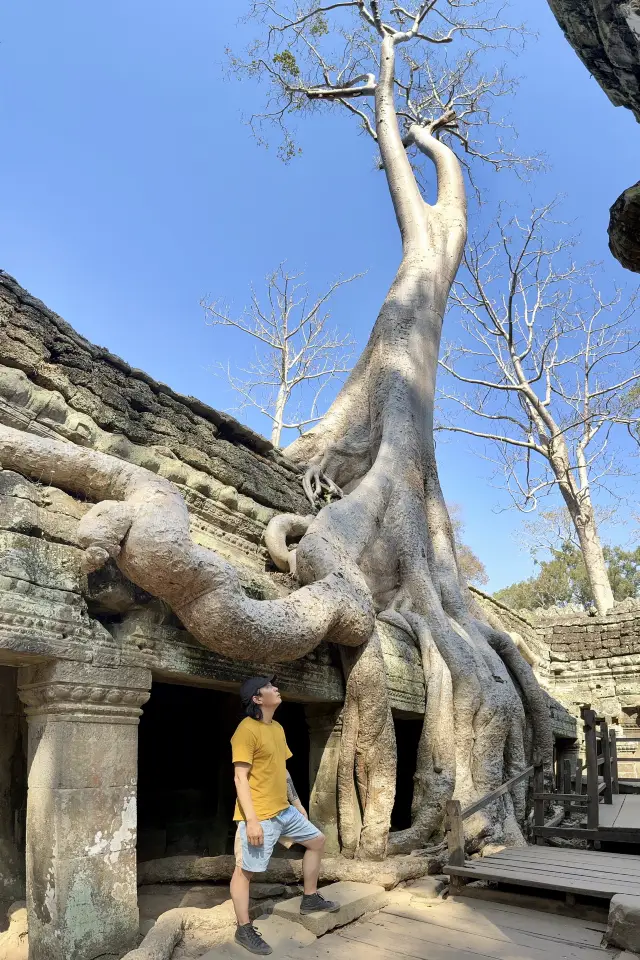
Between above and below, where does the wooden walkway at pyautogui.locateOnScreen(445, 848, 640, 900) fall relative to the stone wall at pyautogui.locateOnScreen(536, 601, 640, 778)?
below

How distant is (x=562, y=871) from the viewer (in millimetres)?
3910

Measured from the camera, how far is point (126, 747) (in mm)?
3006

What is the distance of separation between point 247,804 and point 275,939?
2.12ft

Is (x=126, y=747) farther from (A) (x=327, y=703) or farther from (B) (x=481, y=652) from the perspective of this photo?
(B) (x=481, y=652)

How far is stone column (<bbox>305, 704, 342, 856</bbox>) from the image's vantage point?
4.43 meters

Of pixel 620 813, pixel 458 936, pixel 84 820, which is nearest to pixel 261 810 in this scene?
pixel 84 820

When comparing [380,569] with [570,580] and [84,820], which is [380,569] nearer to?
[84,820]

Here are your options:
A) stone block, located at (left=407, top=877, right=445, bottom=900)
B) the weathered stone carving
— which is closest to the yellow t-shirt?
stone block, located at (left=407, top=877, right=445, bottom=900)

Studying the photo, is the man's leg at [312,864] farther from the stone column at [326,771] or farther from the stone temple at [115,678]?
the stone column at [326,771]

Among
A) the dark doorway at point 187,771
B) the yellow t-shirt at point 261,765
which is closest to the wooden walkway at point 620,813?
the dark doorway at point 187,771

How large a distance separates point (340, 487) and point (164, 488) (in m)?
4.55

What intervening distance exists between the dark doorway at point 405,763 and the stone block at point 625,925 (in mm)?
3211

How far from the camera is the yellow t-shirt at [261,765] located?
301 cm

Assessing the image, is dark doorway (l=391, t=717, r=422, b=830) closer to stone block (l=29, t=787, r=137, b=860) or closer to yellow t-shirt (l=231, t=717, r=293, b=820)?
yellow t-shirt (l=231, t=717, r=293, b=820)
